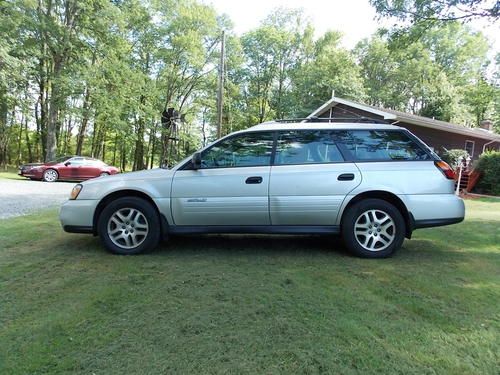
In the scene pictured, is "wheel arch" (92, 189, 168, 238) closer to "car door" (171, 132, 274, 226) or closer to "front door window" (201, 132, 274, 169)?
"car door" (171, 132, 274, 226)

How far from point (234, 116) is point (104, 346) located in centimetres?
3486

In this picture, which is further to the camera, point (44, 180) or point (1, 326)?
point (44, 180)

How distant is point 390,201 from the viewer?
4207 millimetres

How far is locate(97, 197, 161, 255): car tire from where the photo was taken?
4145 millimetres

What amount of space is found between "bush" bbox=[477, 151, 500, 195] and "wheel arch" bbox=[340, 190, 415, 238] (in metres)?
11.9

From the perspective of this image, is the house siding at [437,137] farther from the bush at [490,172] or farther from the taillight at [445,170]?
the taillight at [445,170]

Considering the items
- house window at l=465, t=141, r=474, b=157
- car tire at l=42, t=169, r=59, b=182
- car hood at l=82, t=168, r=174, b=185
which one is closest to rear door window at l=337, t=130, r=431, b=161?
car hood at l=82, t=168, r=174, b=185

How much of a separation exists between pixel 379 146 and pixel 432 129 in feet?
54.6

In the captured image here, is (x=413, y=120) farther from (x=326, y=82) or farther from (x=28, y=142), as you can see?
(x=28, y=142)

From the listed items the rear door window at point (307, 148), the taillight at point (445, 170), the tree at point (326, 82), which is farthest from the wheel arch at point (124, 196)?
the tree at point (326, 82)

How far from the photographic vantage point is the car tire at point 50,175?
15459mm

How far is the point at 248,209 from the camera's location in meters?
4.11

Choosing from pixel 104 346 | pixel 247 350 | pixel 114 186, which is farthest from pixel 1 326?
pixel 114 186

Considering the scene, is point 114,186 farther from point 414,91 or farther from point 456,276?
point 414,91
